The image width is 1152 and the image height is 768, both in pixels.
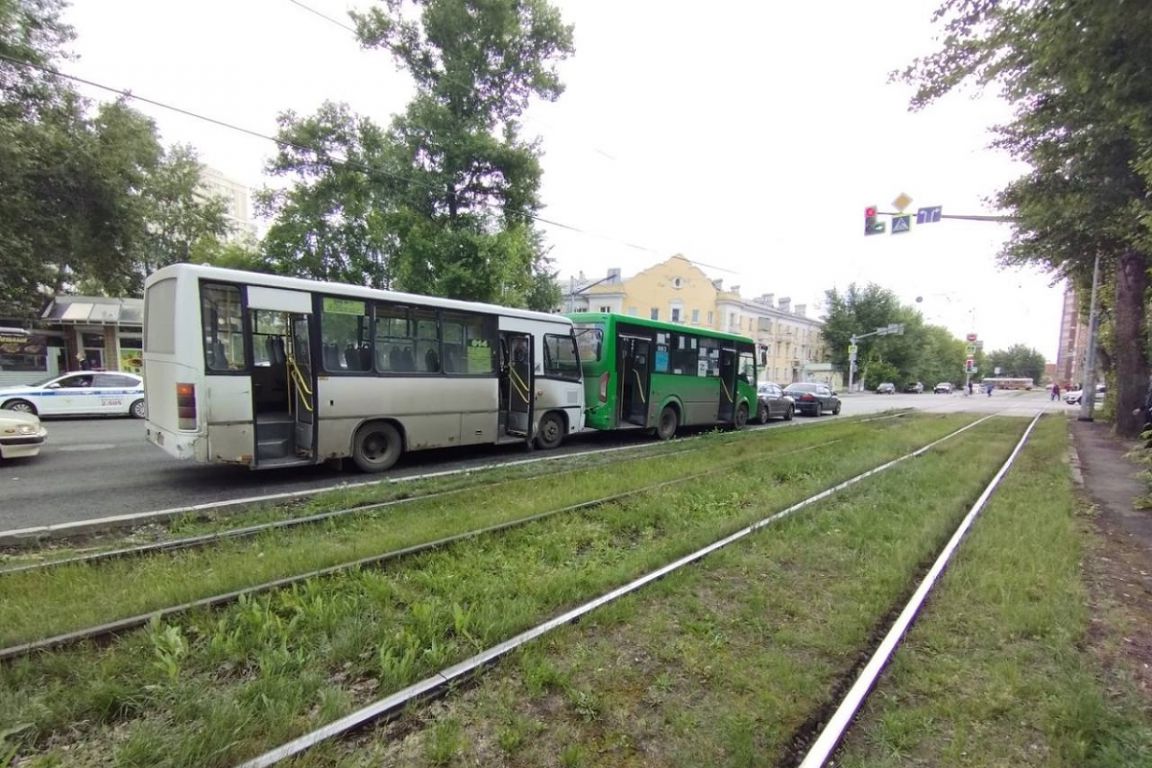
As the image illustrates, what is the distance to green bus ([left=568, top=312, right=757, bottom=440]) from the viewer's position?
11891mm

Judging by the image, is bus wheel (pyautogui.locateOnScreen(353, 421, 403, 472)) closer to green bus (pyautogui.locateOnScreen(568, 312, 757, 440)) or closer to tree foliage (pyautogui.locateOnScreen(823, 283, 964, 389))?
green bus (pyautogui.locateOnScreen(568, 312, 757, 440))

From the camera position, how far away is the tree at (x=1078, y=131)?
6148 millimetres

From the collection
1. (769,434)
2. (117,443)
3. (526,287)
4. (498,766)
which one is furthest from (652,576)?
(526,287)

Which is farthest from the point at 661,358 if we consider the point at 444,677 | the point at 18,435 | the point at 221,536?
the point at 18,435

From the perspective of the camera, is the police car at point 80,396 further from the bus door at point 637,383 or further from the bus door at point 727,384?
the bus door at point 727,384

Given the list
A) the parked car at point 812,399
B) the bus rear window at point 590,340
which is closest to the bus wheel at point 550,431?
the bus rear window at point 590,340

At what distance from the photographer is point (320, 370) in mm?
7340

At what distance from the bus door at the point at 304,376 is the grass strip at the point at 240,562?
90.5 inches

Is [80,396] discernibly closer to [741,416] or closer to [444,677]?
[444,677]

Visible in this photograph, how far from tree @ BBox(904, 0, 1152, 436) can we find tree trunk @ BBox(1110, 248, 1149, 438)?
0.10ft

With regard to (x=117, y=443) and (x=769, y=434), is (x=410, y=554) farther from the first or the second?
(x=769, y=434)

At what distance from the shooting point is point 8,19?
14719mm

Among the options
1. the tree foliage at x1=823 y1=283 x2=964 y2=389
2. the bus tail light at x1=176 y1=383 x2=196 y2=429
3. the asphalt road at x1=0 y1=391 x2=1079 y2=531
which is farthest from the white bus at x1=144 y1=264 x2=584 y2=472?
the tree foliage at x1=823 y1=283 x2=964 y2=389

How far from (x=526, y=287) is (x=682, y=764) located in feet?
67.7
